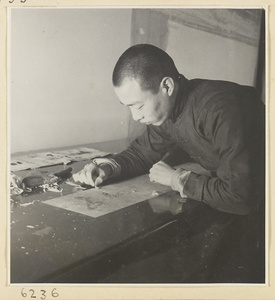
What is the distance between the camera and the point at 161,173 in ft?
3.83

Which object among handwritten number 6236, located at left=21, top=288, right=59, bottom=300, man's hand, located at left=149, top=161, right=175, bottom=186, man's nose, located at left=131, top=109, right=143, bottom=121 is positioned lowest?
handwritten number 6236, located at left=21, top=288, right=59, bottom=300

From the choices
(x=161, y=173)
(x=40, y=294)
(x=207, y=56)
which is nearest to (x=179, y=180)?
(x=161, y=173)

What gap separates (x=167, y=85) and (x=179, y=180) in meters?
0.29

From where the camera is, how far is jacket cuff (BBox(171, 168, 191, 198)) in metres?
1.13

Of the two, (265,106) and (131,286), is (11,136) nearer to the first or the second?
(131,286)

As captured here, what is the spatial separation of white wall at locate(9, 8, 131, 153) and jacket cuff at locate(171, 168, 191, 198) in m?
0.21

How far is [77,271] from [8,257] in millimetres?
217

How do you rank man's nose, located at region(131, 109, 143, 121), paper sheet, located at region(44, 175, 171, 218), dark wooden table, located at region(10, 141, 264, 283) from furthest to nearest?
man's nose, located at region(131, 109, 143, 121), paper sheet, located at region(44, 175, 171, 218), dark wooden table, located at region(10, 141, 264, 283)

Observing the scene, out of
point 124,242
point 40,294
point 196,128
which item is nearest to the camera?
point 124,242

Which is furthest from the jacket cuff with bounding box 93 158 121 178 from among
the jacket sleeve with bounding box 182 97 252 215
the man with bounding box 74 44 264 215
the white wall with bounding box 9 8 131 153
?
the jacket sleeve with bounding box 182 97 252 215

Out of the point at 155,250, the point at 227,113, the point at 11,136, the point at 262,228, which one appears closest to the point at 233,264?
the point at 262,228

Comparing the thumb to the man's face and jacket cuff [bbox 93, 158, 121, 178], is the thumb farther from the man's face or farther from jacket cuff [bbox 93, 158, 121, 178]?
the man's face

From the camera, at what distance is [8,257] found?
1.05 metres

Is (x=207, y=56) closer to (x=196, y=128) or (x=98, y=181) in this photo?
(x=196, y=128)
